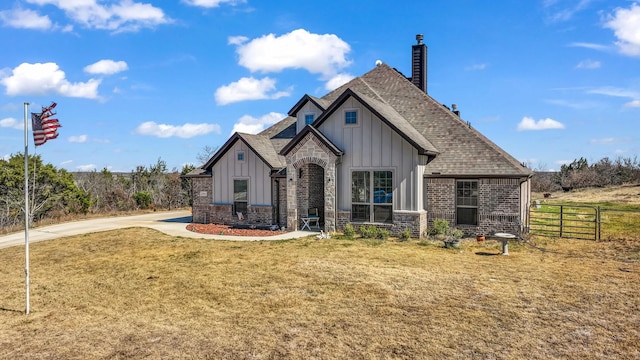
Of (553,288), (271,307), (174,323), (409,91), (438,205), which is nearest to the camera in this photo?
(174,323)

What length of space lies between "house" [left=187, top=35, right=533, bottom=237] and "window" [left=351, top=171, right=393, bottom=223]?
1.7 inches

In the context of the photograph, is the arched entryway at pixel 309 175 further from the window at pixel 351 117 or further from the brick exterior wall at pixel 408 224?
the brick exterior wall at pixel 408 224

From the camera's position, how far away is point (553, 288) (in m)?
9.11

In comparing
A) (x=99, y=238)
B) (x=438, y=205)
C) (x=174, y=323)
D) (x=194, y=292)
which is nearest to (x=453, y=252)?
(x=438, y=205)

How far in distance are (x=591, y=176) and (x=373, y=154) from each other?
4726cm

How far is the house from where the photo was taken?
53.2 ft

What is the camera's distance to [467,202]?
16.6 m

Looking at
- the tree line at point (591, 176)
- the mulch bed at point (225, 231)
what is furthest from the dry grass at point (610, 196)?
the mulch bed at point (225, 231)

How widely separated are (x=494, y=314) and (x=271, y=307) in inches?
168

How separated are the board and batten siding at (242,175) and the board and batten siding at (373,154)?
13.3 feet

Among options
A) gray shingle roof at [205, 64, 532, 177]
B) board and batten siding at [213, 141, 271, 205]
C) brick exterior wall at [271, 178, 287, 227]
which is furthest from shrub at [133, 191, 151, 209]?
brick exterior wall at [271, 178, 287, 227]

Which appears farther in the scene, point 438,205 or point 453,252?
point 438,205

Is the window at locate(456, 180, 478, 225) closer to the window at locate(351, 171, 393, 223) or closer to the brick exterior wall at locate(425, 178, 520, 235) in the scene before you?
the brick exterior wall at locate(425, 178, 520, 235)

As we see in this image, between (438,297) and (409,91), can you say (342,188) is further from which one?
(438,297)
